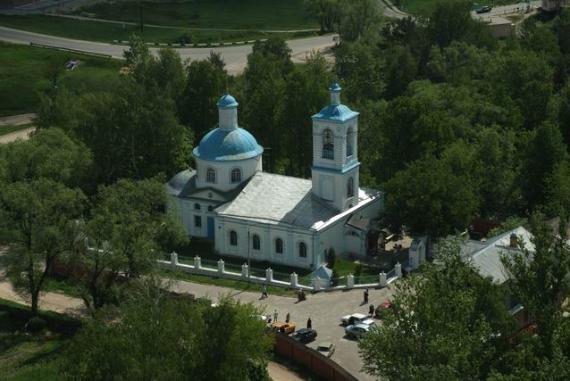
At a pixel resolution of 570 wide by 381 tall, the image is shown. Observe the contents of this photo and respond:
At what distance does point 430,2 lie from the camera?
14588cm

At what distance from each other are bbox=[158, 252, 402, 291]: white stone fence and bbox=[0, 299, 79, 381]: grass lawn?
6.32m

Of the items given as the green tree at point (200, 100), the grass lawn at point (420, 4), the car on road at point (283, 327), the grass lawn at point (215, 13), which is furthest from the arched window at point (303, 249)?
the grass lawn at point (420, 4)

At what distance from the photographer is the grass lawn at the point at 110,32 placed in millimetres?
127875

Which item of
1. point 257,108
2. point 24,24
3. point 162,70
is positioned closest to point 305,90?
point 257,108

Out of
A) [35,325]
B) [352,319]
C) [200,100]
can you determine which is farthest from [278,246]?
[200,100]

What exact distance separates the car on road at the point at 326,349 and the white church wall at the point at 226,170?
659 inches

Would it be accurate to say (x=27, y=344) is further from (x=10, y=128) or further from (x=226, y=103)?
(x=10, y=128)

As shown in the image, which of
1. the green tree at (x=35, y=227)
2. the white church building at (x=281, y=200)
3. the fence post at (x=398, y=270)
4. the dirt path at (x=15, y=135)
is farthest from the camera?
the dirt path at (x=15, y=135)

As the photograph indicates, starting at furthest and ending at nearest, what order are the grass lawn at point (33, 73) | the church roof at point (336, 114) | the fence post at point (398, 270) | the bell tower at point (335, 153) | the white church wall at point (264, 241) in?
the grass lawn at point (33, 73), the bell tower at point (335, 153), the church roof at point (336, 114), the white church wall at point (264, 241), the fence post at point (398, 270)

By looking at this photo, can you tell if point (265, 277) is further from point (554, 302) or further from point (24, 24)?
point (24, 24)

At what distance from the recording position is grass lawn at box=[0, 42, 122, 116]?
348 ft

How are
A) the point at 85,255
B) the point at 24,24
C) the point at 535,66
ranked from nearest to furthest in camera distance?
the point at 85,255, the point at 535,66, the point at 24,24

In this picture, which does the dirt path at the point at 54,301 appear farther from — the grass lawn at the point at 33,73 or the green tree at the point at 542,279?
the grass lawn at the point at 33,73

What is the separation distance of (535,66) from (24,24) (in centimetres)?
6572
